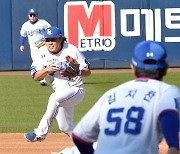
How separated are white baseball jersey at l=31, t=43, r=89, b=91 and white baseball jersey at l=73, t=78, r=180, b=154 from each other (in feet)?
16.2

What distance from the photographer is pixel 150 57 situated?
412 cm

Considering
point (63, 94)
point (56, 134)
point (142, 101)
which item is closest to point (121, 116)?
point (142, 101)

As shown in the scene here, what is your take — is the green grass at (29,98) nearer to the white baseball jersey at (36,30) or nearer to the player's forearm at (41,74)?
the white baseball jersey at (36,30)

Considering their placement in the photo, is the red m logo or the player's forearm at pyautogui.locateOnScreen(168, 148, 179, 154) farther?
the red m logo

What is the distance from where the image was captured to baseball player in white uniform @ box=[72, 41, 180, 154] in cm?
400

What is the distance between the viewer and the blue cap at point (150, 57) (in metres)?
4.12

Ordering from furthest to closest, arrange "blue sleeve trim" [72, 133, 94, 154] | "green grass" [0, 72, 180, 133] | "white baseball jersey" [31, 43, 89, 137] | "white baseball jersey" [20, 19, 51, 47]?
1. "white baseball jersey" [20, 19, 51, 47]
2. "green grass" [0, 72, 180, 133]
3. "white baseball jersey" [31, 43, 89, 137]
4. "blue sleeve trim" [72, 133, 94, 154]

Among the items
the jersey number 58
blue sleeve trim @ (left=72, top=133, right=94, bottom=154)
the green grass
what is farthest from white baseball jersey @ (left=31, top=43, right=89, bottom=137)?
the jersey number 58

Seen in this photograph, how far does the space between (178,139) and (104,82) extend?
46.8 ft

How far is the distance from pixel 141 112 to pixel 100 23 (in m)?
17.9

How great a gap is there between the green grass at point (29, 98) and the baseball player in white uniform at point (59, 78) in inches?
96.5

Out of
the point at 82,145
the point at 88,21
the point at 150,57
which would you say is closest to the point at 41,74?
the point at 82,145

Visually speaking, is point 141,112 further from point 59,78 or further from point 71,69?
point 59,78

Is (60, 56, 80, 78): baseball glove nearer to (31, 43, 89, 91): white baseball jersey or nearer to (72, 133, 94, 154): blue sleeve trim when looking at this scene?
(31, 43, 89, 91): white baseball jersey
